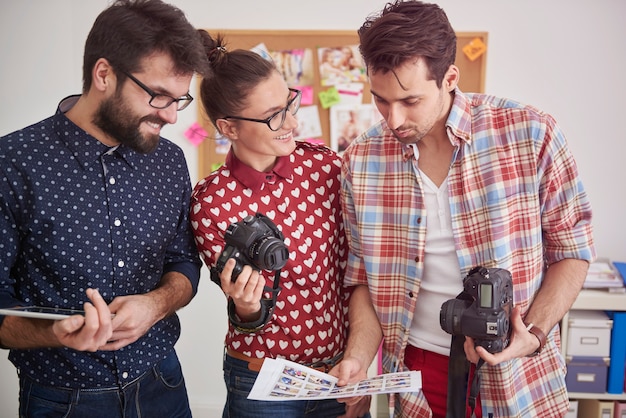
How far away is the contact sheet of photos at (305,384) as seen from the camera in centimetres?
146

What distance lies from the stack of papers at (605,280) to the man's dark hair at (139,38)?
86.1 inches

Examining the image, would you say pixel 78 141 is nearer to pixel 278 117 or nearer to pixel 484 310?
pixel 278 117

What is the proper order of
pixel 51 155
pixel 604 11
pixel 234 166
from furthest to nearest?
pixel 604 11
pixel 234 166
pixel 51 155

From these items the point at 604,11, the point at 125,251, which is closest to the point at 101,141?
the point at 125,251

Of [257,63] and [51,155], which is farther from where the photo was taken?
[257,63]

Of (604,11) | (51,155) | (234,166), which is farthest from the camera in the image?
(604,11)

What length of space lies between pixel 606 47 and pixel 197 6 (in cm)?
208

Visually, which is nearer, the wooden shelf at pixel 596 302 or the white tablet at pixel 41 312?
the white tablet at pixel 41 312

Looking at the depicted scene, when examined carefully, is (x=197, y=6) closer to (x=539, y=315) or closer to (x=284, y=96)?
(x=284, y=96)

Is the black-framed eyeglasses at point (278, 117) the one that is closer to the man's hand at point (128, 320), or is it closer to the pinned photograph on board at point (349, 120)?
the man's hand at point (128, 320)

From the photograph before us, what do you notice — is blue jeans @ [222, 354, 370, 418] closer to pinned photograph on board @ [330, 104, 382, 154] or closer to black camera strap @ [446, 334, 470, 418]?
black camera strap @ [446, 334, 470, 418]

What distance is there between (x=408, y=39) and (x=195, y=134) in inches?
83.5

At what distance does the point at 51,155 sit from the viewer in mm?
1463

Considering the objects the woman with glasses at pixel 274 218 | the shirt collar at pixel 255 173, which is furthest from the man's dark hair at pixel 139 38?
the shirt collar at pixel 255 173
